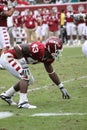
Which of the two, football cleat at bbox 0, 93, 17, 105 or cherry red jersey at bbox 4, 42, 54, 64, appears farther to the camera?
football cleat at bbox 0, 93, 17, 105

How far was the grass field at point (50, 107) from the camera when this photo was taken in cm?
720

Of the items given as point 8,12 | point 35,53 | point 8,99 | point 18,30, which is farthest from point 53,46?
point 18,30

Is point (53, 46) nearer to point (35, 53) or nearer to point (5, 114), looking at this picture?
point (35, 53)

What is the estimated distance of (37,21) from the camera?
97.8ft

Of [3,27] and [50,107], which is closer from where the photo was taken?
[50,107]

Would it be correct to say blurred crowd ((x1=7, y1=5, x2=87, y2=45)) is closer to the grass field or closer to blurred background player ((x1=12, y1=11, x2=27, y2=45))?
blurred background player ((x1=12, y1=11, x2=27, y2=45))

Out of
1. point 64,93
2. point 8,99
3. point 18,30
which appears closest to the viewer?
point 8,99

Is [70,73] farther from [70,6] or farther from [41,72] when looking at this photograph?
[70,6]

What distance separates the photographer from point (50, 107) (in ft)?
28.2

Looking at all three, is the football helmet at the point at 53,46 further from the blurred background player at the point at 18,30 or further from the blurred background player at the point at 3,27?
the blurred background player at the point at 18,30

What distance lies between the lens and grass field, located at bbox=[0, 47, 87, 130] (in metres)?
7.20

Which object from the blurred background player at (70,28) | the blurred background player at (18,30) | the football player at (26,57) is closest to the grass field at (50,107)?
the football player at (26,57)

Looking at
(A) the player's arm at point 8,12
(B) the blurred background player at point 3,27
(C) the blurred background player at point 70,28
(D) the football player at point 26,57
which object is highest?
(D) the football player at point 26,57

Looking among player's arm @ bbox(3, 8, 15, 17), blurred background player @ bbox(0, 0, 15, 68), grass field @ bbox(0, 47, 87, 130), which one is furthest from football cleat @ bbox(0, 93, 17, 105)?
blurred background player @ bbox(0, 0, 15, 68)
